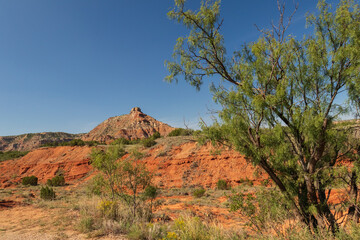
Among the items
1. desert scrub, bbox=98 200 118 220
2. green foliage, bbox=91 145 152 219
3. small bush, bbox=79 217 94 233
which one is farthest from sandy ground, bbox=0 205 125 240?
green foliage, bbox=91 145 152 219

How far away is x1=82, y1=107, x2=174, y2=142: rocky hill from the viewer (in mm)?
86562

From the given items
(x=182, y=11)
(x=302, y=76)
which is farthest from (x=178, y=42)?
(x=302, y=76)

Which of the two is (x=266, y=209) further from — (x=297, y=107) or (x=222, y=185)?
(x=222, y=185)

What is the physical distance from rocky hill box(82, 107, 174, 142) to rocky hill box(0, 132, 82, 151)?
15013mm

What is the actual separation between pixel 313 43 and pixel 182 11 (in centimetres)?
421

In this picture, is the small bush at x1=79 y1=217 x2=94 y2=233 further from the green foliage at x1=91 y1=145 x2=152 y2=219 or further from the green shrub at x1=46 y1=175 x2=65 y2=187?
the green shrub at x1=46 y1=175 x2=65 y2=187

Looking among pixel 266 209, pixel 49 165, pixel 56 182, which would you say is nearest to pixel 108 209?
pixel 266 209

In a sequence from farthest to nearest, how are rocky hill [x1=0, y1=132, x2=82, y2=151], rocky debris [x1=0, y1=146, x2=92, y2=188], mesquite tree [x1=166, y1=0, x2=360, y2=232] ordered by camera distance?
rocky hill [x1=0, y1=132, x2=82, y2=151]
rocky debris [x1=0, y1=146, x2=92, y2=188]
mesquite tree [x1=166, y1=0, x2=360, y2=232]

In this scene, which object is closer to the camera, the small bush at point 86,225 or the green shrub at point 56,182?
the small bush at point 86,225

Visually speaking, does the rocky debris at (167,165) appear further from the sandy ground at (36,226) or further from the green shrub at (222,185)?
the sandy ground at (36,226)

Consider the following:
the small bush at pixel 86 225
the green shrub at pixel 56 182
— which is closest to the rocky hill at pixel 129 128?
the green shrub at pixel 56 182

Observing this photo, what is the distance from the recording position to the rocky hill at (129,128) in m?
86.6

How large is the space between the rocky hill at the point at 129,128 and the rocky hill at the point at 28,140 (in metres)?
15.0

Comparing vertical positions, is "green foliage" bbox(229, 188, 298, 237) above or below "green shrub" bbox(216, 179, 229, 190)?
above
